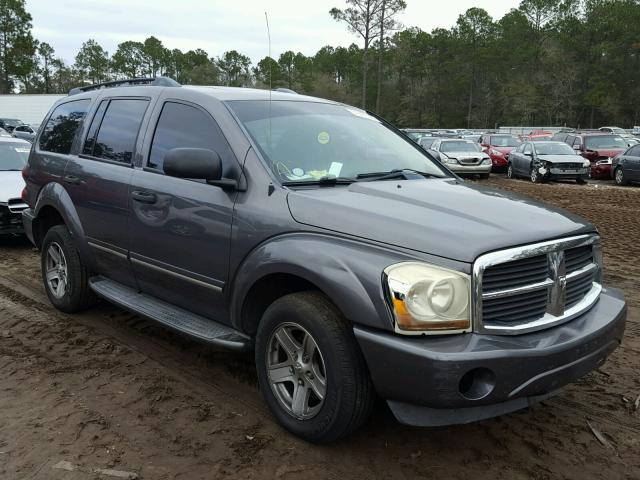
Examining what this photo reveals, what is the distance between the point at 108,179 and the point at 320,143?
1.68 meters

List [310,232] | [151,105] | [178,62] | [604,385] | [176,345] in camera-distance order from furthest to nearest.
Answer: [178,62]
[176,345]
[151,105]
[604,385]
[310,232]

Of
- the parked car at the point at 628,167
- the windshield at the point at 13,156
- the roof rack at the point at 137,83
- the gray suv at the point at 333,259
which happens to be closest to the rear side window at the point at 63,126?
the roof rack at the point at 137,83

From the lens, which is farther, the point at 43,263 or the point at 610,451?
the point at 43,263

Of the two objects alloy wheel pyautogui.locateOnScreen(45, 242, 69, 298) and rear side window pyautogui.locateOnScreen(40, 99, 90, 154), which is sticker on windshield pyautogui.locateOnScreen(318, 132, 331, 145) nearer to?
rear side window pyautogui.locateOnScreen(40, 99, 90, 154)

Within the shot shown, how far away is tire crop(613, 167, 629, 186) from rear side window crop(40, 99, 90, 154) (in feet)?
57.9

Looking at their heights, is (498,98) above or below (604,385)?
above

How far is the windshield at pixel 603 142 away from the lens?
878 inches

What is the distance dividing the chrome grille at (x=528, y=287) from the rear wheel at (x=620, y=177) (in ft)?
57.5

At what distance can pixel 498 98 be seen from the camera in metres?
76.9

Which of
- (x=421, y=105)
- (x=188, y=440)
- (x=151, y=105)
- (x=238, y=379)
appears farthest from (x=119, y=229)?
(x=421, y=105)

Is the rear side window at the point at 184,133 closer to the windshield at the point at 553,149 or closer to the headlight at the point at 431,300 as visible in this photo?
the headlight at the point at 431,300

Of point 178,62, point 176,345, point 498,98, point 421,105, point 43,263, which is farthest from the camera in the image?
point 178,62

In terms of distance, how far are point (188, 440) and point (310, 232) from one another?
1.31 meters

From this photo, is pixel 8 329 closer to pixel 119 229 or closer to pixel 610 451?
pixel 119 229
